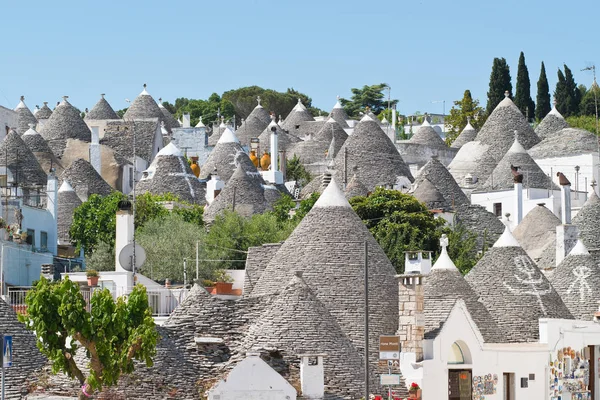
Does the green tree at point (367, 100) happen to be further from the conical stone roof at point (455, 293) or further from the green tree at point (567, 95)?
the conical stone roof at point (455, 293)

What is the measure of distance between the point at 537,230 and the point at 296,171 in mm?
26597

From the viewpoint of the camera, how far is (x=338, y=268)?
1535 inches

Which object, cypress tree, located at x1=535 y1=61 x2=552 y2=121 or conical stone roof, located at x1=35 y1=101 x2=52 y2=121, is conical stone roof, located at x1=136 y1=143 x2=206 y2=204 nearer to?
conical stone roof, located at x1=35 y1=101 x2=52 y2=121

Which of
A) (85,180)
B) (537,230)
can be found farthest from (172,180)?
(537,230)

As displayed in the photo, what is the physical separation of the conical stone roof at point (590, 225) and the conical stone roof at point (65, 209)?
1931cm

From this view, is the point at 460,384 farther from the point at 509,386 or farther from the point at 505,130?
the point at 505,130

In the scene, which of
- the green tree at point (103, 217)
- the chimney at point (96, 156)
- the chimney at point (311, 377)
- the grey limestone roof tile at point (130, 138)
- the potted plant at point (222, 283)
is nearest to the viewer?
the chimney at point (311, 377)

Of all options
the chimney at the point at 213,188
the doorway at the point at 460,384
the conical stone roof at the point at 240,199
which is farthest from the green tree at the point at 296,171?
the doorway at the point at 460,384

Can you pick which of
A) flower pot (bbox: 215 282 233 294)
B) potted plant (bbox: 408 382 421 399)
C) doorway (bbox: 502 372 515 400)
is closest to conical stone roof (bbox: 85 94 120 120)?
flower pot (bbox: 215 282 233 294)

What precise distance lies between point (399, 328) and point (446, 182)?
111ft

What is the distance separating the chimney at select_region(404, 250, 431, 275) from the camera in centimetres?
3915

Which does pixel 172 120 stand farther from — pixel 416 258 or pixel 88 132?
pixel 416 258

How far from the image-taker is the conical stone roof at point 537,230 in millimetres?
58769

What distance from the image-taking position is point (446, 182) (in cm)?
7156
